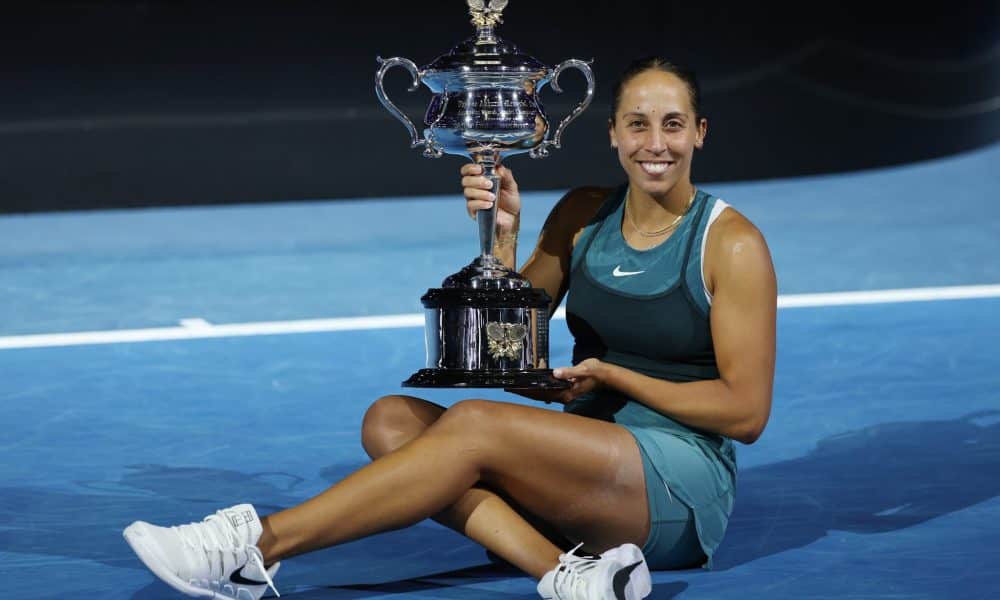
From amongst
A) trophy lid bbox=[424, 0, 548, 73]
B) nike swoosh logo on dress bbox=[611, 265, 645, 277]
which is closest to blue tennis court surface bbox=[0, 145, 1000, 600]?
nike swoosh logo on dress bbox=[611, 265, 645, 277]

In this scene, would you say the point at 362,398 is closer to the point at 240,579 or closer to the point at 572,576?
the point at 240,579

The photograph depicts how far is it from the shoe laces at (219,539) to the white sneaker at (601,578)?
0.49 metres

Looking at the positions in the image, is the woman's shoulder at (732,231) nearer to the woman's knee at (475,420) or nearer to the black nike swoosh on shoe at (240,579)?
the woman's knee at (475,420)

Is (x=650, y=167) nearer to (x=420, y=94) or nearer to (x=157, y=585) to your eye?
(x=157, y=585)

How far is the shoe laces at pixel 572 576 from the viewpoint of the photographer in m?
2.63

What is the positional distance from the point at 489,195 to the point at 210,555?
36.8 inches

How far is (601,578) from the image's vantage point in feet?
8.55

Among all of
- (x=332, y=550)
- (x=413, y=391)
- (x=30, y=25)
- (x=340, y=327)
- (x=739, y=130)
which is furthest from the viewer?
(x=739, y=130)

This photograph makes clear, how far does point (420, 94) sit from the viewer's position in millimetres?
10047

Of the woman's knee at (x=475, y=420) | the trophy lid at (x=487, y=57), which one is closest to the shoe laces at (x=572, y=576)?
the woman's knee at (x=475, y=420)

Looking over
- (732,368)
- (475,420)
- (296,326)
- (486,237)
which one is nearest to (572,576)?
(475,420)

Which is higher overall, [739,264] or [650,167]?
[650,167]

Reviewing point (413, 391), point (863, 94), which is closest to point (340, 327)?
point (413, 391)

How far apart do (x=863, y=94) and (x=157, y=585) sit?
29.2 ft
